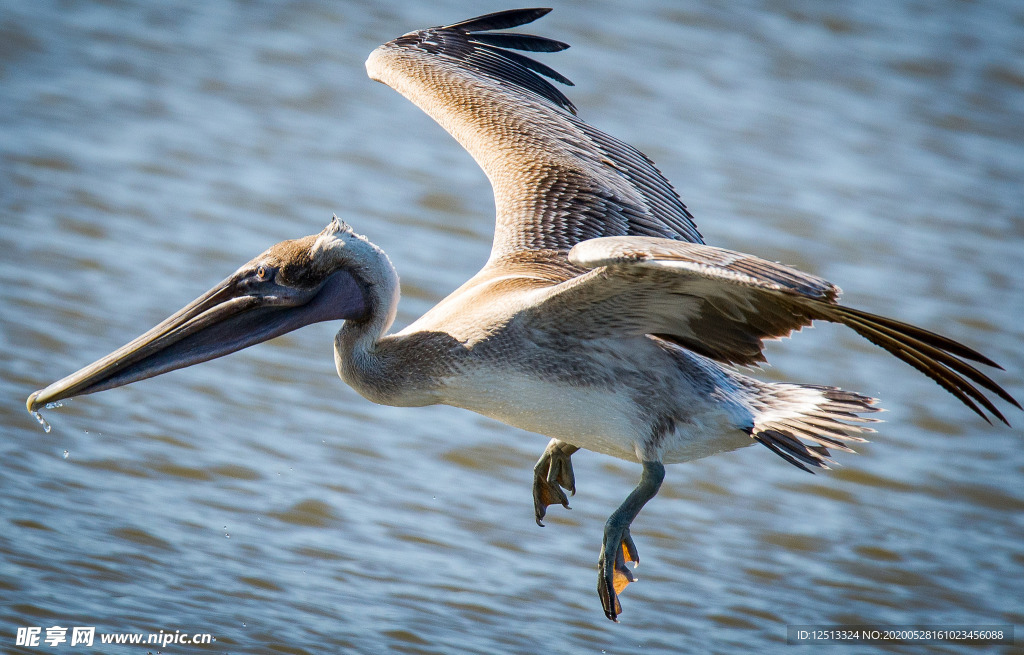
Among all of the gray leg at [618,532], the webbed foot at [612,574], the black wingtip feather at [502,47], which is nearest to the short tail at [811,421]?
the gray leg at [618,532]

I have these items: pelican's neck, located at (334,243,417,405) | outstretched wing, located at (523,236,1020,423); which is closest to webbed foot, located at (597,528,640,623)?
outstretched wing, located at (523,236,1020,423)

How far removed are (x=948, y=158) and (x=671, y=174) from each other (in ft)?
10.3

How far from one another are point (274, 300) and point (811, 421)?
1862 mm

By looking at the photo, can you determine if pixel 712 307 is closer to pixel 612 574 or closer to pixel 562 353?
pixel 562 353

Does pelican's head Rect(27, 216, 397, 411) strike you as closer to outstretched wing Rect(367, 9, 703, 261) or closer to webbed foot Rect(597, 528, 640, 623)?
outstretched wing Rect(367, 9, 703, 261)

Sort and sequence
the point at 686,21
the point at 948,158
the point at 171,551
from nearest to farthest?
1. the point at 171,551
2. the point at 948,158
3. the point at 686,21

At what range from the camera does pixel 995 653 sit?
17.5 feet

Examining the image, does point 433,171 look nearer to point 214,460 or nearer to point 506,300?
point 214,460

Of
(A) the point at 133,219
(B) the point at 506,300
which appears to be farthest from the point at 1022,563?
(A) the point at 133,219

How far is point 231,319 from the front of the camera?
4281mm

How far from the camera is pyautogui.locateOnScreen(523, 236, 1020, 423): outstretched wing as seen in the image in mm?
3410

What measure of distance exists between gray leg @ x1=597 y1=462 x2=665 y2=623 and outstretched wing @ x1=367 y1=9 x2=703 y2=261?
42.4 inches

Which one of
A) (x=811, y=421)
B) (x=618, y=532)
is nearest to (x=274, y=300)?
(x=618, y=532)

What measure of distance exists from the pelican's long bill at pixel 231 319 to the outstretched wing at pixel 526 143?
84cm
